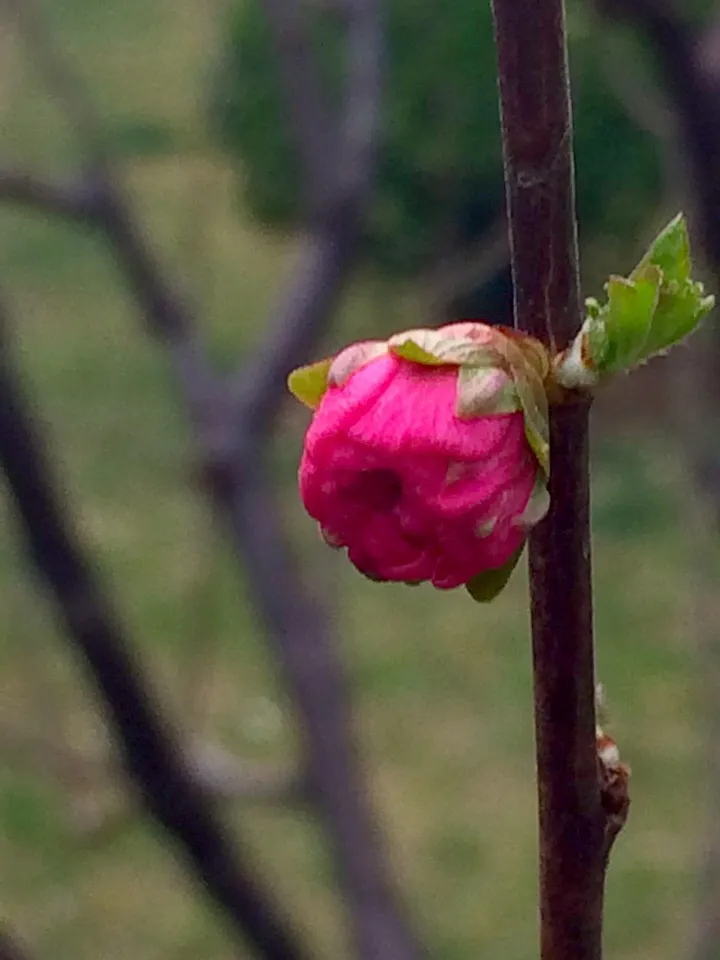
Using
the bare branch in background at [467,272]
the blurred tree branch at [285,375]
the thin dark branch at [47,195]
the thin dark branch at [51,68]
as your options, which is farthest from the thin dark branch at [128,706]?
the bare branch in background at [467,272]

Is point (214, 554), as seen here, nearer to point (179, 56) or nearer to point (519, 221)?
point (519, 221)

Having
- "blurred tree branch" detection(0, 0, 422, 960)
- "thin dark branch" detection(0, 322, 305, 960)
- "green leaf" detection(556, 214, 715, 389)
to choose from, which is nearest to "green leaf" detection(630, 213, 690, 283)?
"green leaf" detection(556, 214, 715, 389)

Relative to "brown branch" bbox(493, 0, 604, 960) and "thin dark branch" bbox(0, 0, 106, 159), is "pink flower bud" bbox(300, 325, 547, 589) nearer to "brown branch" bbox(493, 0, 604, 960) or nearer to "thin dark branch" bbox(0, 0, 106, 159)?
"brown branch" bbox(493, 0, 604, 960)

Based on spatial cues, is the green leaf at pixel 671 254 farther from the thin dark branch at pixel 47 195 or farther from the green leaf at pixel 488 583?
the thin dark branch at pixel 47 195

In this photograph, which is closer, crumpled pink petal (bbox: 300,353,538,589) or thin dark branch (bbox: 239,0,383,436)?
crumpled pink petal (bbox: 300,353,538,589)

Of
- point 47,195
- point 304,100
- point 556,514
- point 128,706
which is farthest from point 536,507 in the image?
point 304,100

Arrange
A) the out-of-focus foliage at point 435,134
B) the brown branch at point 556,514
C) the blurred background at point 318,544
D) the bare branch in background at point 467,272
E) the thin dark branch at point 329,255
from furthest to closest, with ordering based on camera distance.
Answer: the out-of-focus foliage at point 435,134
the blurred background at point 318,544
the bare branch in background at point 467,272
the thin dark branch at point 329,255
the brown branch at point 556,514

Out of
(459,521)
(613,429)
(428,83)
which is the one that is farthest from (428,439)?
(613,429)
